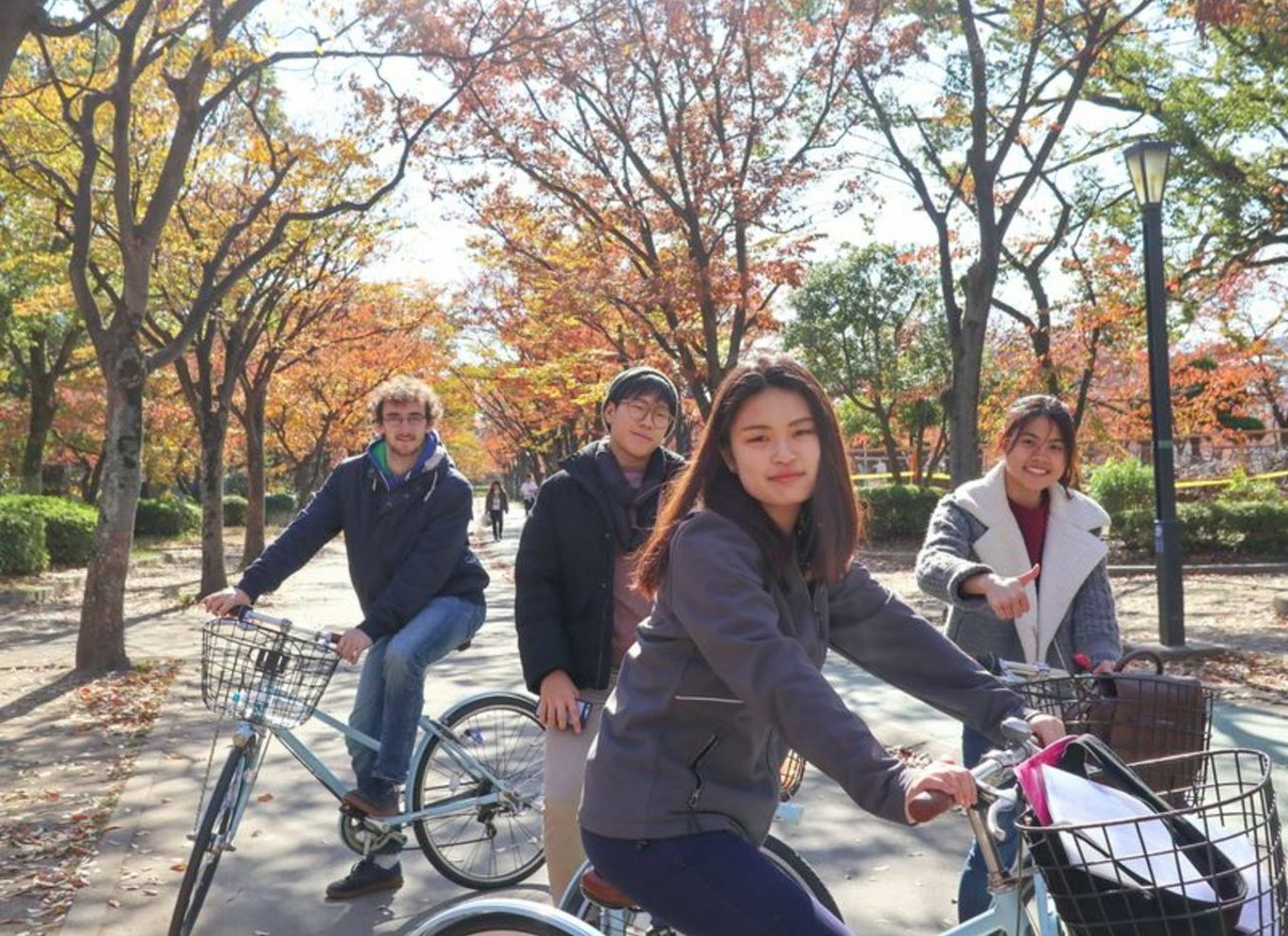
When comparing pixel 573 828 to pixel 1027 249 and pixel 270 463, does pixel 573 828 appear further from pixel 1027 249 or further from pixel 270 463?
pixel 270 463

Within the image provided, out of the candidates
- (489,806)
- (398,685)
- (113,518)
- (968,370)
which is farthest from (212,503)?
(398,685)

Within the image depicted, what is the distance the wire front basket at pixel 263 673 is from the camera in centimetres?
400

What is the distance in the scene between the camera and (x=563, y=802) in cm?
363

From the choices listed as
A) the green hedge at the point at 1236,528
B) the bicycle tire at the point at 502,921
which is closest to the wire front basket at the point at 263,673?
the bicycle tire at the point at 502,921

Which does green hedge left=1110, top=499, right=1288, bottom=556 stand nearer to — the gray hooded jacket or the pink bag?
the gray hooded jacket

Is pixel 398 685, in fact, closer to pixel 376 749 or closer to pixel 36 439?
pixel 376 749

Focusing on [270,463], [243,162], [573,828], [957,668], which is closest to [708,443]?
[957,668]

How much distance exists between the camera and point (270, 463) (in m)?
54.7

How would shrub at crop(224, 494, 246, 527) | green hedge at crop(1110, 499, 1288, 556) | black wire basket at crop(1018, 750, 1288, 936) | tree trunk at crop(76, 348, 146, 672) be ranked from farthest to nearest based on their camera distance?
shrub at crop(224, 494, 246, 527), green hedge at crop(1110, 499, 1288, 556), tree trunk at crop(76, 348, 146, 672), black wire basket at crop(1018, 750, 1288, 936)

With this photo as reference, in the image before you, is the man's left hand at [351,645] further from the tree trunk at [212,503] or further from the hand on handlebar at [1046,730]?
the tree trunk at [212,503]

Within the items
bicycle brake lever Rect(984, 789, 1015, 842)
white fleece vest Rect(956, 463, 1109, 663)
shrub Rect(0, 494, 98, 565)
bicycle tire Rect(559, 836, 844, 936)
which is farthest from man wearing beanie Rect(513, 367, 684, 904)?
shrub Rect(0, 494, 98, 565)

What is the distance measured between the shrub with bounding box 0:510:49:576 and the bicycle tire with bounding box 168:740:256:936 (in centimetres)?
1556

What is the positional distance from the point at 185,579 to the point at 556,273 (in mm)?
8129

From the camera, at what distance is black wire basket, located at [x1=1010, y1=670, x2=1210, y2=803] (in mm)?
2650
